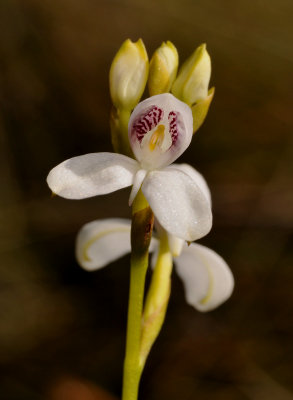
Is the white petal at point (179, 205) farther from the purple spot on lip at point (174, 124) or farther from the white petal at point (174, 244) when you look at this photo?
the white petal at point (174, 244)

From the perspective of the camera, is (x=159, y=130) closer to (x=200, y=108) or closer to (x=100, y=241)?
(x=200, y=108)

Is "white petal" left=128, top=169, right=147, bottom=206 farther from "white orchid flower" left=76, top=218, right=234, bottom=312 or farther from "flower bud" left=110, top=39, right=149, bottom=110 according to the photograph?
"white orchid flower" left=76, top=218, right=234, bottom=312

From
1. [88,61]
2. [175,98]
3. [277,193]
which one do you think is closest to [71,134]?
[88,61]

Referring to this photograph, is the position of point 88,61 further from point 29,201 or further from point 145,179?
point 145,179

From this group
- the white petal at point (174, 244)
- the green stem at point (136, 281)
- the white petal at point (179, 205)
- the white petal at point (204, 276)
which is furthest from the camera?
the white petal at point (204, 276)

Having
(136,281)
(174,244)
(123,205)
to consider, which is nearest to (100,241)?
(174,244)

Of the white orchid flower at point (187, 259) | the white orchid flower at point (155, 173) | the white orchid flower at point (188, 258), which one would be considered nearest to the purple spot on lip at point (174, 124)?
the white orchid flower at point (155, 173)

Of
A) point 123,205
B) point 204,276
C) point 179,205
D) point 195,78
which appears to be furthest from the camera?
point 123,205
